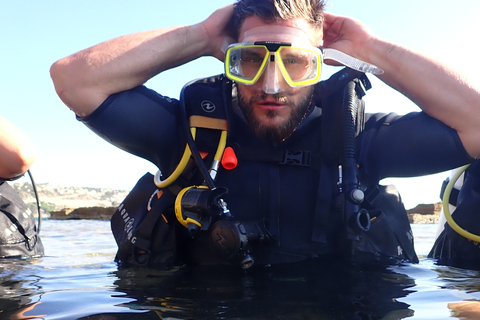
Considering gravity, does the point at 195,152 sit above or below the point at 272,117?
below

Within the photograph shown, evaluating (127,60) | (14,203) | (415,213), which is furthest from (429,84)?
(415,213)

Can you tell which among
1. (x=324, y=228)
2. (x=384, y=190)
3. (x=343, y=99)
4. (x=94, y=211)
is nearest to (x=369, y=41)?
(x=343, y=99)

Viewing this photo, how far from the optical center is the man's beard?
290cm

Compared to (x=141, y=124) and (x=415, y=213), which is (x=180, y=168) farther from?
(x=415, y=213)

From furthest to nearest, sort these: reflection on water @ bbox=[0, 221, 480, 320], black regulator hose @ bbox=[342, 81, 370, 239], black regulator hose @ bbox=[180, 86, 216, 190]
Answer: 1. black regulator hose @ bbox=[180, 86, 216, 190]
2. black regulator hose @ bbox=[342, 81, 370, 239]
3. reflection on water @ bbox=[0, 221, 480, 320]

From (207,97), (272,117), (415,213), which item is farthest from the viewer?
(415,213)

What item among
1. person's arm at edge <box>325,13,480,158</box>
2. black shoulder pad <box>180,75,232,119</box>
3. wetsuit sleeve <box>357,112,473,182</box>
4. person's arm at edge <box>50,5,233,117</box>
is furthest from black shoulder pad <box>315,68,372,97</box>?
person's arm at edge <box>50,5,233,117</box>

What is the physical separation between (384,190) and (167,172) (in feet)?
4.76

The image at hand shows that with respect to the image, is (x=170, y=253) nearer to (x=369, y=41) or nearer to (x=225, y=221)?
(x=225, y=221)

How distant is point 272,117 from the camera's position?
288cm

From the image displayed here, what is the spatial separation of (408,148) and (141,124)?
162cm

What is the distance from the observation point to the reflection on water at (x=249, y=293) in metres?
1.83

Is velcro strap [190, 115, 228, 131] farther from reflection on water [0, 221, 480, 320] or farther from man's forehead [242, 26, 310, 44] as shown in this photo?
reflection on water [0, 221, 480, 320]

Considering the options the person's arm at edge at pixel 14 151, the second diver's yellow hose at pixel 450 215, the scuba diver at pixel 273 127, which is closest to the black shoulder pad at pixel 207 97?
the scuba diver at pixel 273 127
